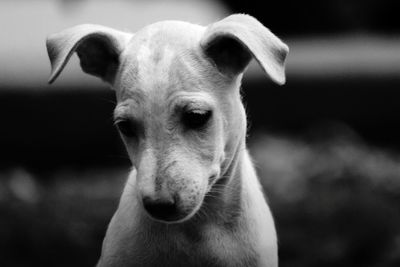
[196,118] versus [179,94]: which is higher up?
[179,94]

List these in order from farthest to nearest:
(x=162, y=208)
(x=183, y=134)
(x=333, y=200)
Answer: (x=333, y=200), (x=183, y=134), (x=162, y=208)

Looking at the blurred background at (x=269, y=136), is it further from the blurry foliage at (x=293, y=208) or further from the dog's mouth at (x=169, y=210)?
the dog's mouth at (x=169, y=210)

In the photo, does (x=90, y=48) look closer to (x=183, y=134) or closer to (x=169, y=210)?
(x=183, y=134)

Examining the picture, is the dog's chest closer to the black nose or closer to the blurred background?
the black nose

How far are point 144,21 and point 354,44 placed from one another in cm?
299

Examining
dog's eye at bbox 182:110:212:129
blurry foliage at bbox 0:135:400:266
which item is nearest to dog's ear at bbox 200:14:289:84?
dog's eye at bbox 182:110:212:129

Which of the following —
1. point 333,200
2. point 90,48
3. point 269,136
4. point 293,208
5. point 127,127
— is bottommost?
point 269,136

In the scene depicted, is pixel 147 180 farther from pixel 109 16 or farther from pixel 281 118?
pixel 109 16

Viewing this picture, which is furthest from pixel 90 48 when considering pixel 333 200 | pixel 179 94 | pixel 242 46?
pixel 333 200

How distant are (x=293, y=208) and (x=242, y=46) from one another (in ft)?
14.2

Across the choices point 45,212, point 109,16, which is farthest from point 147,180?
point 109,16

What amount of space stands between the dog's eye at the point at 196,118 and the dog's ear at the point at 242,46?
0.30 meters

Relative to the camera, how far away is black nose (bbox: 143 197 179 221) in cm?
369

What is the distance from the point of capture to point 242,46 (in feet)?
13.0
